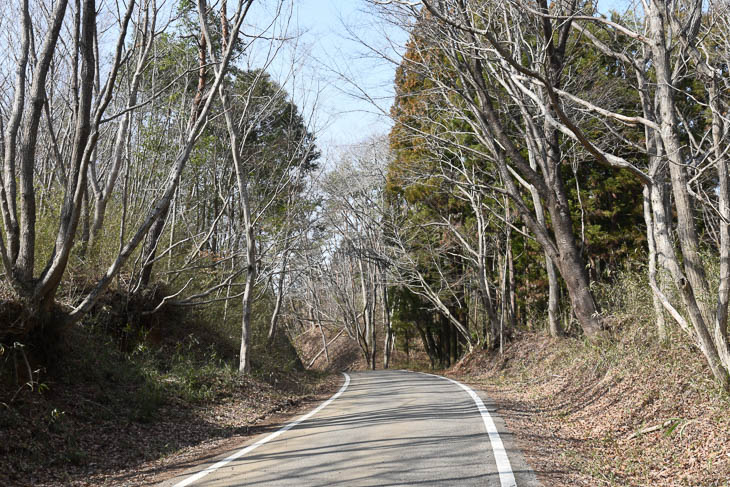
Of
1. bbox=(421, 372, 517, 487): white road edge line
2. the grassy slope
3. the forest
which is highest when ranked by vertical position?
the forest

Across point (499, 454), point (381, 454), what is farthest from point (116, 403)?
point (499, 454)

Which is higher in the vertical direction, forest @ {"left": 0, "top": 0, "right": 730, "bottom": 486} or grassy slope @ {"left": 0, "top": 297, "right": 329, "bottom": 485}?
forest @ {"left": 0, "top": 0, "right": 730, "bottom": 486}

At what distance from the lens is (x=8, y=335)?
7359mm

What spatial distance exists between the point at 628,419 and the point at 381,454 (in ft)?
11.3

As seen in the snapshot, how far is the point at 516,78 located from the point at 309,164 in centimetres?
1495

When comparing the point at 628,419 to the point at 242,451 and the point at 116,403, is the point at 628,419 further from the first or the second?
the point at 116,403

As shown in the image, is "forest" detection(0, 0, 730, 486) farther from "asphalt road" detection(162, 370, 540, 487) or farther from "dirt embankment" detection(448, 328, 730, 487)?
"asphalt road" detection(162, 370, 540, 487)

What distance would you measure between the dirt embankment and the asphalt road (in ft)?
1.44

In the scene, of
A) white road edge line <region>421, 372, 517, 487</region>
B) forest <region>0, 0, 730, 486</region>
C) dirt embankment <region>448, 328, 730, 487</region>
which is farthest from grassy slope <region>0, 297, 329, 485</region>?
dirt embankment <region>448, 328, 730, 487</region>

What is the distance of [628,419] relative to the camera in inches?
295

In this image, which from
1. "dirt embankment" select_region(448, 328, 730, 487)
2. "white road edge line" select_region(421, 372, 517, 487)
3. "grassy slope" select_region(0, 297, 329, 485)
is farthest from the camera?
"grassy slope" select_region(0, 297, 329, 485)

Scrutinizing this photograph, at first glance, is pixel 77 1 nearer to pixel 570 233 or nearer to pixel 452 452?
pixel 452 452

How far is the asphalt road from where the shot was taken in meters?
5.23

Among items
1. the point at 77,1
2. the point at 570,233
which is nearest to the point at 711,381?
the point at 570,233
